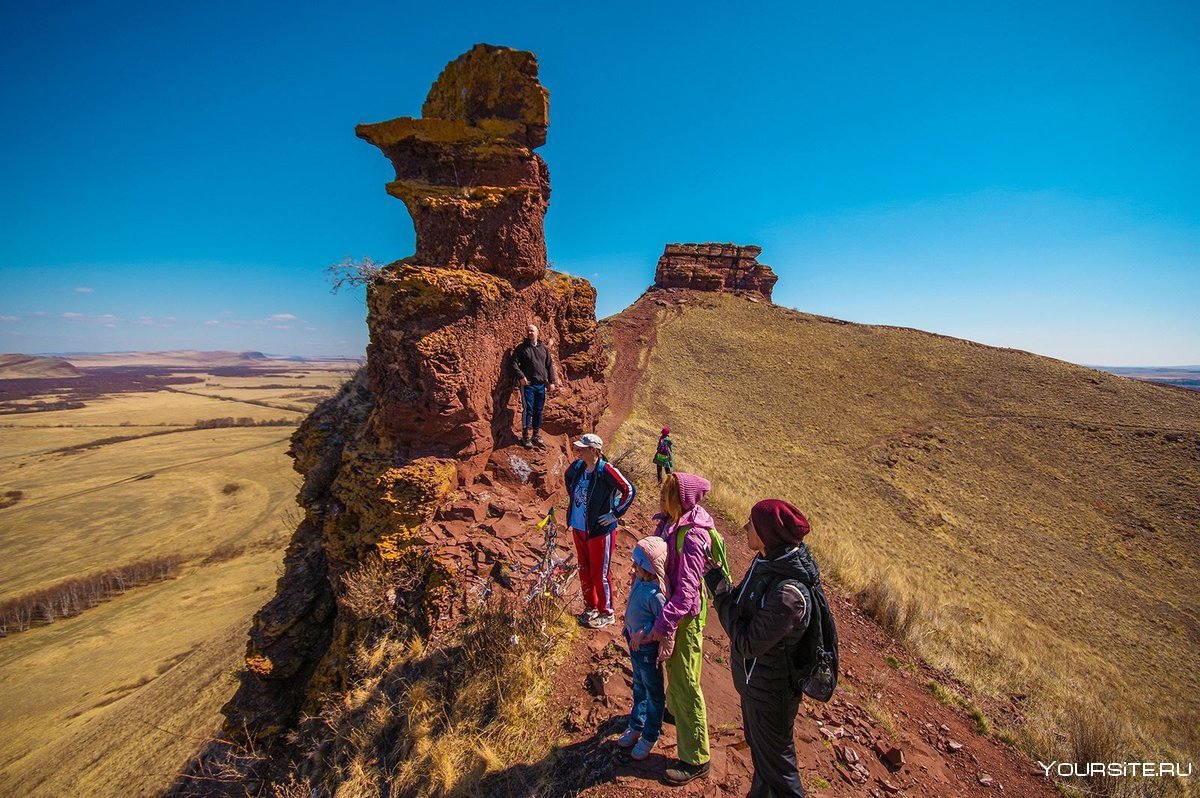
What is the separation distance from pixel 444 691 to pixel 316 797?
127 centimetres

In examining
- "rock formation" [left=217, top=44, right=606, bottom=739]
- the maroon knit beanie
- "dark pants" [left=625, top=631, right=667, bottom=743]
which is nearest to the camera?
the maroon knit beanie

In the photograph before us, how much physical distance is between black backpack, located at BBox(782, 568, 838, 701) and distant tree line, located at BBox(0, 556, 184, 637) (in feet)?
127

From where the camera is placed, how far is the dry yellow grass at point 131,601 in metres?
10.5

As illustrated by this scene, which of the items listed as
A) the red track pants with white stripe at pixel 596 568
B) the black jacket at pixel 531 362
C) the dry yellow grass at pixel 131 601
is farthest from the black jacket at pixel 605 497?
the dry yellow grass at pixel 131 601

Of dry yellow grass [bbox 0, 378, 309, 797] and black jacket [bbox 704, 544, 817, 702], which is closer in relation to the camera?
black jacket [bbox 704, 544, 817, 702]

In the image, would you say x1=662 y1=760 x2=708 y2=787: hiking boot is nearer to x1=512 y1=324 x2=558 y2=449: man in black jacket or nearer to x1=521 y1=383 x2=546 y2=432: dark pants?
x1=512 y1=324 x2=558 y2=449: man in black jacket

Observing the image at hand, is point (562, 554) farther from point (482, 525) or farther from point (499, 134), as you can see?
point (499, 134)

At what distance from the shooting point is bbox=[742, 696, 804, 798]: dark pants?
2814 mm

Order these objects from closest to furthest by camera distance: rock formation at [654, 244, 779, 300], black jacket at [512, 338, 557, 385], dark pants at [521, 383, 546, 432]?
black jacket at [512, 338, 557, 385] → dark pants at [521, 383, 546, 432] → rock formation at [654, 244, 779, 300]

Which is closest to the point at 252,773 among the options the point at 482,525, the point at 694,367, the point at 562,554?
the point at 482,525

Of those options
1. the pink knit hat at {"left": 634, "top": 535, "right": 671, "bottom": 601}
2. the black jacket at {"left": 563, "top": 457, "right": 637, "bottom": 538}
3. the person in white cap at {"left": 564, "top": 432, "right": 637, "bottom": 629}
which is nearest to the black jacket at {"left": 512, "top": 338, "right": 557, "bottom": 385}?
the person in white cap at {"left": 564, "top": 432, "right": 637, "bottom": 629}

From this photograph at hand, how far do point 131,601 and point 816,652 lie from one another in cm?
3610

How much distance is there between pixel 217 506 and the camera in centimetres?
3819

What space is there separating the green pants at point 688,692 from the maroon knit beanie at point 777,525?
1.00 m
